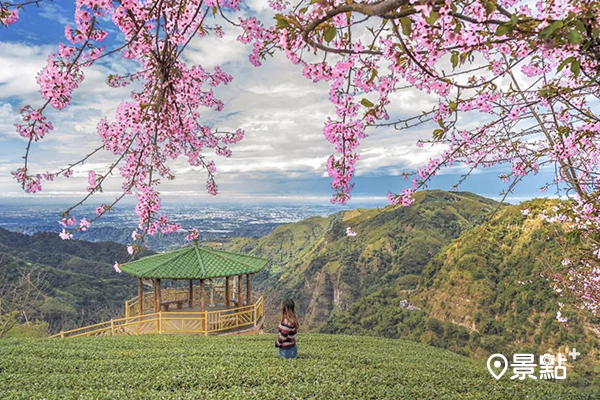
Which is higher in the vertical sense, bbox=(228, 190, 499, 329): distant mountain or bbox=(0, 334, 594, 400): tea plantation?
bbox=(0, 334, 594, 400): tea plantation

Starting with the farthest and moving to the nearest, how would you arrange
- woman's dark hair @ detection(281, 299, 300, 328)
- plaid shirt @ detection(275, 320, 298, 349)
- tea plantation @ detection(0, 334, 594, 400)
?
plaid shirt @ detection(275, 320, 298, 349)
woman's dark hair @ detection(281, 299, 300, 328)
tea plantation @ detection(0, 334, 594, 400)

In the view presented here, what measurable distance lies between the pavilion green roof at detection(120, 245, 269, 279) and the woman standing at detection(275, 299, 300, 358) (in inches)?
182

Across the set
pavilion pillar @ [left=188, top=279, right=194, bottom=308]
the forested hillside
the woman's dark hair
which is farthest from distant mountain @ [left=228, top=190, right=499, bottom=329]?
the woman's dark hair

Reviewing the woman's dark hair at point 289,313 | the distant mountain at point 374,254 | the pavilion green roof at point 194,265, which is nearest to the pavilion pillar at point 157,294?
the pavilion green roof at point 194,265

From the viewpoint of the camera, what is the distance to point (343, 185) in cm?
301

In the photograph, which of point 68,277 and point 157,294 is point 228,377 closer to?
point 157,294

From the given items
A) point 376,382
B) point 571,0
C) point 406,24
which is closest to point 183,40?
point 406,24

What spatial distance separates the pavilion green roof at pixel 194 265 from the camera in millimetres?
10305

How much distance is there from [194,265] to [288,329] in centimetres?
585

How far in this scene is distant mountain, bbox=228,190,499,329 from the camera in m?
57.2

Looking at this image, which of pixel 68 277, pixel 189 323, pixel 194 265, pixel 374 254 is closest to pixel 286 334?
pixel 194 265

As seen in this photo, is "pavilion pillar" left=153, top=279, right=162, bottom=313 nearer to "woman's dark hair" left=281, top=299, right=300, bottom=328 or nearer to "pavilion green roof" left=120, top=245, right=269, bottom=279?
"pavilion green roof" left=120, top=245, right=269, bottom=279

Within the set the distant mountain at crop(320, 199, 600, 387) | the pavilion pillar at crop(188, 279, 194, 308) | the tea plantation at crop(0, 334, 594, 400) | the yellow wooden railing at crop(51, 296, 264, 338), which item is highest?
the tea plantation at crop(0, 334, 594, 400)

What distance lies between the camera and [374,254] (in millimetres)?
63125
